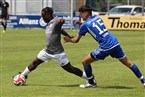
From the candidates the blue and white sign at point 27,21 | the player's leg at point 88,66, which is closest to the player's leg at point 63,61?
the player's leg at point 88,66

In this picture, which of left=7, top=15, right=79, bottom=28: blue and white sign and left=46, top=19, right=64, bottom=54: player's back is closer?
left=46, top=19, right=64, bottom=54: player's back

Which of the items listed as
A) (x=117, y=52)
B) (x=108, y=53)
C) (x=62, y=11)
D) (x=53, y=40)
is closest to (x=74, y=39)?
(x=53, y=40)

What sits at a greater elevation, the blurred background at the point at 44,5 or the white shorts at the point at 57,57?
the white shorts at the point at 57,57

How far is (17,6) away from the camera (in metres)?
45.9

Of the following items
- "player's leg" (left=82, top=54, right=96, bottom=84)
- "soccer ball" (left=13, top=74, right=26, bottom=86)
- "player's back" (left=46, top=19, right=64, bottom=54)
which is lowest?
"soccer ball" (left=13, top=74, right=26, bottom=86)

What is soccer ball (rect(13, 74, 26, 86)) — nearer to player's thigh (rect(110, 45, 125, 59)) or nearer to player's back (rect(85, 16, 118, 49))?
player's back (rect(85, 16, 118, 49))

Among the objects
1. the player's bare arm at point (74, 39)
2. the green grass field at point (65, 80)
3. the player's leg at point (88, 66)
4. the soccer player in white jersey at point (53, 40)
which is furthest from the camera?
the soccer player in white jersey at point (53, 40)

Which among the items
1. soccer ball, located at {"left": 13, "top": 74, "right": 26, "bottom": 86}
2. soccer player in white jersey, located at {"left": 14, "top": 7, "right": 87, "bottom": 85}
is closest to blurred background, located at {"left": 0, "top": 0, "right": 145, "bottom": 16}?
soccer ball, located at {"left": 13, "top": 74, "right": 26, "bottom": 86}

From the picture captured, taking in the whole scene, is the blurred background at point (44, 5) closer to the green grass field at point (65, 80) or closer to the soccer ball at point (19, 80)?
the green grass field at point (65, 80)

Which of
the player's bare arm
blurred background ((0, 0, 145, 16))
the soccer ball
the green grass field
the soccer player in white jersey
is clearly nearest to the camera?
the green grass field

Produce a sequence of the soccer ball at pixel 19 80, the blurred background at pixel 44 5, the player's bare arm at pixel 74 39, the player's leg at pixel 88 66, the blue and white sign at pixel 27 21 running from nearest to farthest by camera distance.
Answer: the player's bare arm at pixel 74 39 → the player's leg at pixel 88 66 → the soccer ball at pixel 19 80 → the blue and white sign at pixel 27 21 → the blurred background at pixel 44 5

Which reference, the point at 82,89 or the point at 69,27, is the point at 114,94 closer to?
the point at 82,89

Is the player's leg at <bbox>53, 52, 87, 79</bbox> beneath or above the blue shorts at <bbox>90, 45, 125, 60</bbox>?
beneath

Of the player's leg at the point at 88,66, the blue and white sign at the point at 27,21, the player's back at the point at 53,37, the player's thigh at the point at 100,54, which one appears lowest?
the blue and white sign at the point at 27,21
